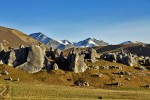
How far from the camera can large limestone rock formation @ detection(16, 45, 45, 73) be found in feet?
400

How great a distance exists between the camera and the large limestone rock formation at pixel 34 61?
12206cm

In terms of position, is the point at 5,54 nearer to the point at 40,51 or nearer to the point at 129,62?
the point at 40,51

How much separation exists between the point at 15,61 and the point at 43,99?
181 ft

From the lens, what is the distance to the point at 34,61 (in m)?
123

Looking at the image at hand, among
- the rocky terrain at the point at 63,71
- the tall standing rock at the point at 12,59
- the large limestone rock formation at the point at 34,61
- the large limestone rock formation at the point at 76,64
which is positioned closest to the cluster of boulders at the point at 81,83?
the rocky terrain at the point at 63,71

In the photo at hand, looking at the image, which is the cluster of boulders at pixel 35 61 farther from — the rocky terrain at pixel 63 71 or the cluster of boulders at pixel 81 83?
the cluster of boulders at pixel 81 83

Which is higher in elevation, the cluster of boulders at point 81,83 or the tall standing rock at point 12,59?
the tall standing rock at point 12,59

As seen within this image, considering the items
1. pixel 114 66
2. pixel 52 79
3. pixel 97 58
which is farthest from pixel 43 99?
pixel 97 58

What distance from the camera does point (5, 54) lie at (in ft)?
420

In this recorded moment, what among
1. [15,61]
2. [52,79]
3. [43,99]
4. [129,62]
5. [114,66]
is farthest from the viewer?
[129,62]

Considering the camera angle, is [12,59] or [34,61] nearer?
[34,61]

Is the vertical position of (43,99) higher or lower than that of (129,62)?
lower

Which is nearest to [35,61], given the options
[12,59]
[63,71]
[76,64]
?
[12,59]

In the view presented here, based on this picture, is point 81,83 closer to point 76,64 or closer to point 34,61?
point 76,64
